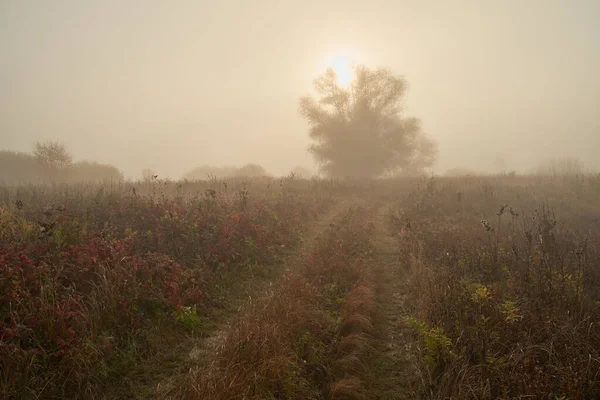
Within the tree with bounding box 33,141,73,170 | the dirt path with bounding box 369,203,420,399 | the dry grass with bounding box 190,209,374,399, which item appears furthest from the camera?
the tree with bounding box 33,141,73,170

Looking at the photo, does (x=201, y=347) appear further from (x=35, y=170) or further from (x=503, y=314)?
(x=35, y=170)

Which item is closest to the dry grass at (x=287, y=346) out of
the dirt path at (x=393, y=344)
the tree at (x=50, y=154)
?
the dirt path at (x=393, y=344)

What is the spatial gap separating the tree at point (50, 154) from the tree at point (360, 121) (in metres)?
28.8

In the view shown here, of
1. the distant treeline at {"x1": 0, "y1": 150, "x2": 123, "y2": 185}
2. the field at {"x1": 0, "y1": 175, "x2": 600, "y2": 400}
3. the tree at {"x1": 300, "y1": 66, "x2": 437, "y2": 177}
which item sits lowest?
the field at {"x1": 0, "y1": 175, "x2": 600, "y2": 400}

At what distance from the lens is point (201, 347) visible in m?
5.09

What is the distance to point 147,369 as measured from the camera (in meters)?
4.46

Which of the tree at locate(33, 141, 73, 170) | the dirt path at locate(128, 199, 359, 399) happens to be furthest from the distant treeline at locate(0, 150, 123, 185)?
the dirt path at locate(128, 199, 359, 399)

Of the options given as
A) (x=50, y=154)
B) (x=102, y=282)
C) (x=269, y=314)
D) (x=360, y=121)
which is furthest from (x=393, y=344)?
(x=50, y=154)

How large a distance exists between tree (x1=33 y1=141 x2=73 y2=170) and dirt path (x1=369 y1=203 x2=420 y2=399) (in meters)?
41.2

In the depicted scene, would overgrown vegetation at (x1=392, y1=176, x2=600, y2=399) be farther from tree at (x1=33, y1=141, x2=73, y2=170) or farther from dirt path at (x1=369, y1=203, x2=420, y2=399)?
tree at (x1=33, y1=141, x2=73, y2=170)

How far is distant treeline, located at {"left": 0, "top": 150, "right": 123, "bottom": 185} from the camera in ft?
122

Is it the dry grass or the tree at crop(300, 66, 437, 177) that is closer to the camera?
the dry grass

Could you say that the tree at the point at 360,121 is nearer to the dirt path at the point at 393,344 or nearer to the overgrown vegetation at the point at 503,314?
the overgrown vegetation at the point at 503,314

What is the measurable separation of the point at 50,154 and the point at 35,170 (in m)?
6.64
